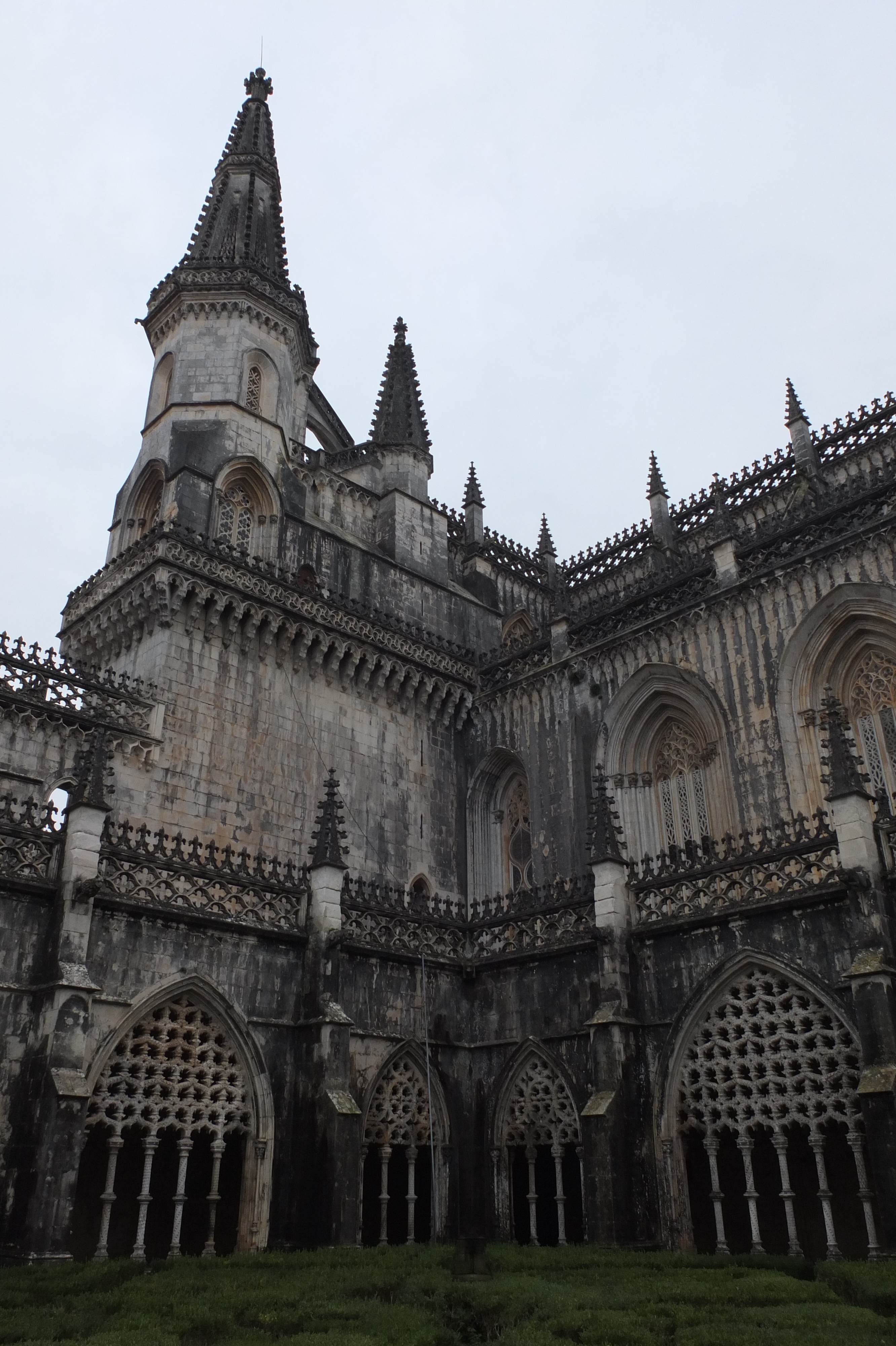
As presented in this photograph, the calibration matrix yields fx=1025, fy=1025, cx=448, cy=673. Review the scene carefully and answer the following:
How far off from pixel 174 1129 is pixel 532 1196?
21.8 ft

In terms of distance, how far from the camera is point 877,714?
70.5 ft

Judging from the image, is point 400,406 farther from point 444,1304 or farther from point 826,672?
point 444,1304

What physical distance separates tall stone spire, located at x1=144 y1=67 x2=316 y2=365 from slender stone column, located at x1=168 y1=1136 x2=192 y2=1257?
22563 mm

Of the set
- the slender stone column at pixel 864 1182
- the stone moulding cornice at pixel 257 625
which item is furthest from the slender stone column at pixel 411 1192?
the stone moulding cornice at pixel 257 625

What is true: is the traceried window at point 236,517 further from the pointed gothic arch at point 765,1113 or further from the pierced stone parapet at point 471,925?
the pointed gothic arch at point 765,1113

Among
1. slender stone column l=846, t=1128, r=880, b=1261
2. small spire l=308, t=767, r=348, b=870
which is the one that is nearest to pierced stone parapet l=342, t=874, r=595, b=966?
small spire l=308, t=767, r=348, b=870

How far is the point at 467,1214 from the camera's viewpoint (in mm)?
18906

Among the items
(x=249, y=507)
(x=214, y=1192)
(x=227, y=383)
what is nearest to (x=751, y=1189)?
(x=214, y=1192)

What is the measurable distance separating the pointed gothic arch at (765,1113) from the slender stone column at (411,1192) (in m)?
4.59

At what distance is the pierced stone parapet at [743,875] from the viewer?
15.8 meters

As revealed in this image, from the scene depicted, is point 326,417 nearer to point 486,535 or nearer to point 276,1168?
point 486,535

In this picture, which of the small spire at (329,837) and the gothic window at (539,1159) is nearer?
the gothic window at (539,1159)

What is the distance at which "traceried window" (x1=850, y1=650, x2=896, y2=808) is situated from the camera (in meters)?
21.1

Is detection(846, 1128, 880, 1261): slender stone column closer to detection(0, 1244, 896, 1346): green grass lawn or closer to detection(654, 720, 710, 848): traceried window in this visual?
detection(0, 1244, 896, 1346): green grass lawn
